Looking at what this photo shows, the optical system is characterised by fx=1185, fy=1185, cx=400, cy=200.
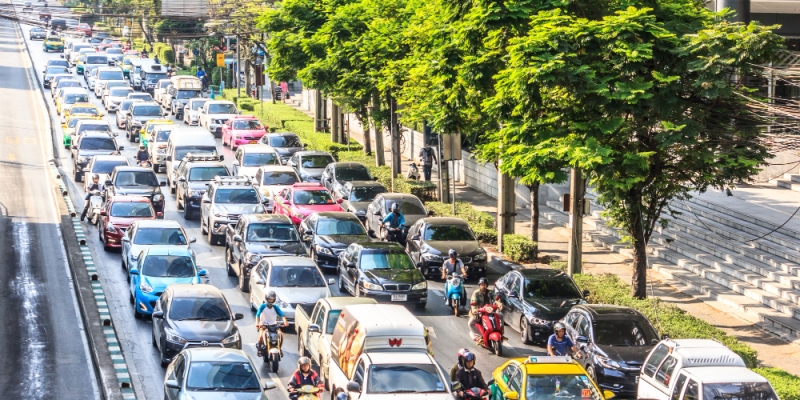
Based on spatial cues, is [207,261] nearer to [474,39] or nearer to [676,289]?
[474,39]

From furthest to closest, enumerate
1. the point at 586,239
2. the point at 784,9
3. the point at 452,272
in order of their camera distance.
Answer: the point at 784,9 < the point at 586,239 < the point at 452,272

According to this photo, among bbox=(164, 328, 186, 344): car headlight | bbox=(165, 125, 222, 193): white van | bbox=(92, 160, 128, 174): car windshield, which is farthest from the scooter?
bbox=(165, 125, 222, 193): white van

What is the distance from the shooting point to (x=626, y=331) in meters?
22.9

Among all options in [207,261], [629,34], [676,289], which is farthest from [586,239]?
[629,34]

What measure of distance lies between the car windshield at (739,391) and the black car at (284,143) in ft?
112

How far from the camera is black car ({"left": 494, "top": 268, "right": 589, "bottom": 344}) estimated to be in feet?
84.4

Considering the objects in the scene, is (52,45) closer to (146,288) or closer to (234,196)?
(234,196)

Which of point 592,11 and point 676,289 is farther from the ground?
point 592,11

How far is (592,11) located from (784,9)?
21.1 metres

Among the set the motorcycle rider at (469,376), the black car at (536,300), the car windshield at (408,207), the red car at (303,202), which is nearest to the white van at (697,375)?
the motorcycle rider at (469,376)

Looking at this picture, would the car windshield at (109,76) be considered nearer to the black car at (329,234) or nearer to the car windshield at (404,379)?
the black car at (329,234)

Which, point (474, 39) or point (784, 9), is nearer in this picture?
point (474, 39)

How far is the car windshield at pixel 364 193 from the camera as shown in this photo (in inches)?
1572

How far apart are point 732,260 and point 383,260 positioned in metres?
9.52
